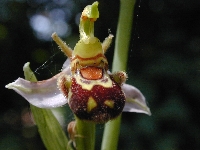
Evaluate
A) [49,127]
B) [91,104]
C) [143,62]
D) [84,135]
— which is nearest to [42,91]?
[49,127]

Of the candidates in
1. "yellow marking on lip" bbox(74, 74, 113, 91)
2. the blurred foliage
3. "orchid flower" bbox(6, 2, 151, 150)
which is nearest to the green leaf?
"orchid flower" bbox(6, 2, 151, 150)

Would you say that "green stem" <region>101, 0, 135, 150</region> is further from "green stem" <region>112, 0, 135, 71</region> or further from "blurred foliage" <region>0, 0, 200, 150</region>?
"blurred foliage" <region>0, 0, 200, 150</region>

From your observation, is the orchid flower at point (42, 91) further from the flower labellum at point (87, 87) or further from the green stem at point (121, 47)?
the green stem at point (121, 47)

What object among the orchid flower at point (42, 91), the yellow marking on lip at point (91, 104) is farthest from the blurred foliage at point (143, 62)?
the yellow marking on lip at point (91, 104)

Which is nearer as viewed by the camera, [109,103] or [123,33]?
[109,103]

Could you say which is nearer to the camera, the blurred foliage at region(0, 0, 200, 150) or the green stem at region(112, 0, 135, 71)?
the green stem at region(112, 0, 135, 71)

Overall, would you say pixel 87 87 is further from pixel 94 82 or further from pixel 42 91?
pixel 42 91
